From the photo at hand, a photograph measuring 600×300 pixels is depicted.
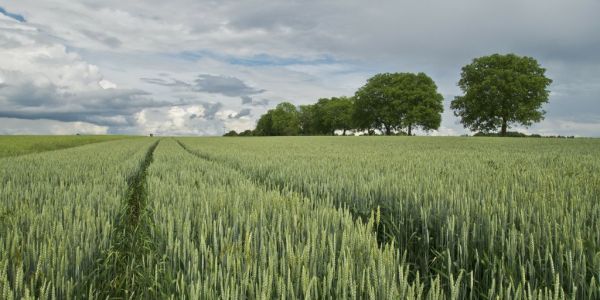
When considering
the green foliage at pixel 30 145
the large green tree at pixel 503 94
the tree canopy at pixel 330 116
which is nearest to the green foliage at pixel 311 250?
the green foliage at pixel 30 145

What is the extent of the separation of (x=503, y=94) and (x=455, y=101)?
635 centimetres

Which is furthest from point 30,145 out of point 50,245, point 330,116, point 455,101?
point 330,116

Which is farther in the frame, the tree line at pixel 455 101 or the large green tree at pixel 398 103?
the large green tree at pixel 398 103

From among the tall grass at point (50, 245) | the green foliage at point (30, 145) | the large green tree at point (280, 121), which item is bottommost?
the green foliage at point (30, 145)

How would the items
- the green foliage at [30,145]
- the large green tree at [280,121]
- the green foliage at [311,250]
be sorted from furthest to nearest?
1. the large green tree at [280,121]
2. the green foliage at [30,145]
3. the green foliage at [311,250]

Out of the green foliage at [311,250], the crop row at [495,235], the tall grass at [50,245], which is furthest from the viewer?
the crop row at [495,235]

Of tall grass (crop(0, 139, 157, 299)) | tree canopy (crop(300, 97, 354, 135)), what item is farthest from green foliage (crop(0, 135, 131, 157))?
tree canopy (crop(300, 97, 354, 135))

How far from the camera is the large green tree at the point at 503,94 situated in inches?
2018

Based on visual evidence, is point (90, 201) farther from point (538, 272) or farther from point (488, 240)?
point (538, 272)

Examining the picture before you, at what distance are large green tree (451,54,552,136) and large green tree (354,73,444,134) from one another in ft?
34.9

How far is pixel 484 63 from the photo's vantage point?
56188 mm

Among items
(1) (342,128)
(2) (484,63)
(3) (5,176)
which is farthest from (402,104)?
(3) (5,176)

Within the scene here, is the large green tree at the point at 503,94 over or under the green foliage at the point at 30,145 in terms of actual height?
over

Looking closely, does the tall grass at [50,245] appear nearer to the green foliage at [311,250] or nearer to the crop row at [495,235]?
the green foliage at [311,250]
